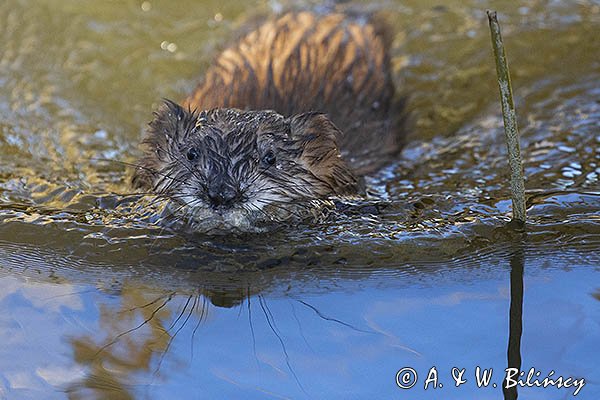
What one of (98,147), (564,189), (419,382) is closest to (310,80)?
(98,147)

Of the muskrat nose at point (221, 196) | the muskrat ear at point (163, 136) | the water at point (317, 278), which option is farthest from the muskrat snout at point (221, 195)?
the muskrat ear at point (163, 136)

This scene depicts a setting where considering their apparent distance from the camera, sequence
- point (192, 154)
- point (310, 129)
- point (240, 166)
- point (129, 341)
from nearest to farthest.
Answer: point (129, 341)
point (240, 166)
point (192, 154)
point (310, 129)

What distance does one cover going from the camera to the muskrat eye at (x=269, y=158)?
4020 millimetres

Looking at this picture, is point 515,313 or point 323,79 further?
point 323,79

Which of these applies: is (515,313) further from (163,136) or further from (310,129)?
(163,136)

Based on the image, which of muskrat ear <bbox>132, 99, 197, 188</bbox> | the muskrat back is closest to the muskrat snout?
muskrat ear <bbox>132, 99, 197, 188</bbox>

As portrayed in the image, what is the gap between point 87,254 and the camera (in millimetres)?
3773

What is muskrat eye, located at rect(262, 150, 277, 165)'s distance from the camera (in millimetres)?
4020

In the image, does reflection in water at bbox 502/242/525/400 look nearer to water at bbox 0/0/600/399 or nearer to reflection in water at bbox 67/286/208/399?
water at bbox 0/0/600/399

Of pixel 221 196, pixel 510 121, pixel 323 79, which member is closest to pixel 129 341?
pixel 221 196

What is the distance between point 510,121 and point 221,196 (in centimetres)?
117

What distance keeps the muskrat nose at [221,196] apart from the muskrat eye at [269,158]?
1.48ft

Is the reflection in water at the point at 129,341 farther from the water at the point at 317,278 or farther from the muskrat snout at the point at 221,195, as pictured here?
the muskrat snout at the point at 221,195

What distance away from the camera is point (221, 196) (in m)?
3.56
